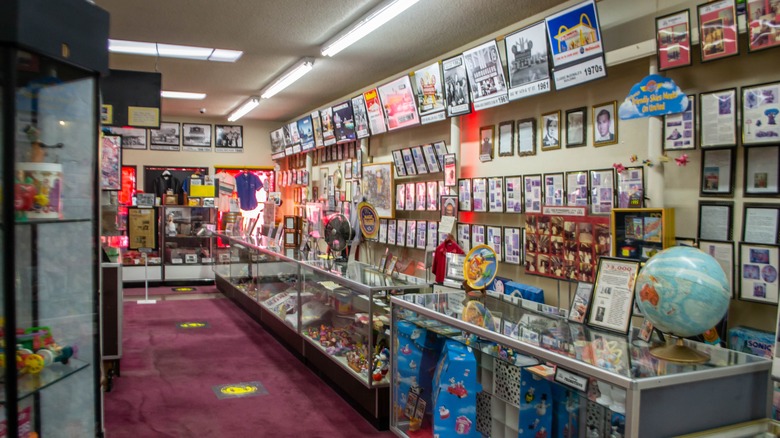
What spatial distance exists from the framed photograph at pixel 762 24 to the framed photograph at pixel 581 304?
1747 mm

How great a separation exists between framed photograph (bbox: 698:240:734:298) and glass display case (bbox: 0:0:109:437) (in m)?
3.60

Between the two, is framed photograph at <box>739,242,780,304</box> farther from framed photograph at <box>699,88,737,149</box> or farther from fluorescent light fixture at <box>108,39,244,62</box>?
fluorescent light fixture at <box>108,39,244,62</box>

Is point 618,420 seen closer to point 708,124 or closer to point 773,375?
point 773,375

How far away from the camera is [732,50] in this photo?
3.48 m

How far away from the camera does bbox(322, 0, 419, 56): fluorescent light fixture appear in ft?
16.2

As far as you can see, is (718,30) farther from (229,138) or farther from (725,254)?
(229,138)

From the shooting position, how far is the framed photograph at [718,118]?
356cm

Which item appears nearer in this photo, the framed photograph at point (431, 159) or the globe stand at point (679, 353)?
the globe stand at point (679, 353)

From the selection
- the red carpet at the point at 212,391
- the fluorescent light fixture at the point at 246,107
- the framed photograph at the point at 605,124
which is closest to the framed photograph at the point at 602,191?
the framed photograph at the point at 605,124

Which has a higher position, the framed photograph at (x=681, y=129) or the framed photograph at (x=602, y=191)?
the framed photograph at (x=681, y=129)

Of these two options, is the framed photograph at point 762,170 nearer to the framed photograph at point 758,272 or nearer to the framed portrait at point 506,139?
the framed photograph at point 758,272

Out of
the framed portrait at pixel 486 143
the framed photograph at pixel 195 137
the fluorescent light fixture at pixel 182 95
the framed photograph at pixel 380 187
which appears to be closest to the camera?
the framed portrait at pixel 486 143

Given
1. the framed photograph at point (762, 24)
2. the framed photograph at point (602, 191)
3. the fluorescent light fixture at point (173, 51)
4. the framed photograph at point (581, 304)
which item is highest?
the fluorescent light fixture at point (173, 51)

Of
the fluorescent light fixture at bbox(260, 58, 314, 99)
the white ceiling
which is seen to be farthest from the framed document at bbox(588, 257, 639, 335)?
the fluorescent light fixture at bbox(260, 58, 314, 99)
